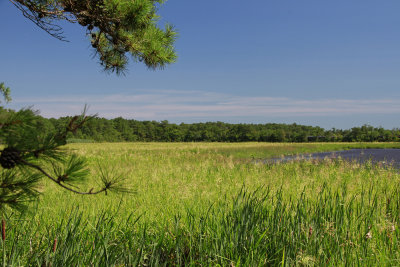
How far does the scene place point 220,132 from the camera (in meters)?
65.4

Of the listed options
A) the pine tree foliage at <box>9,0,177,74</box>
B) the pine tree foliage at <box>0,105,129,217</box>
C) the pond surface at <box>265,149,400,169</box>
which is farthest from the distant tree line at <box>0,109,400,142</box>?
the pine tree foliage at <box>0,105,129,217</box>

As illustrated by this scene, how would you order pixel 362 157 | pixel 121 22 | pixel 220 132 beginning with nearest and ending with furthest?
1. pixel 121 22
2. pixel 362 157
3. pixel 220 132

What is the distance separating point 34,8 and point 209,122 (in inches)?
2916

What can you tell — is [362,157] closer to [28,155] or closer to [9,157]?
[28,155]

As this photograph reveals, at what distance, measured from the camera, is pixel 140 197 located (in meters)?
5.25

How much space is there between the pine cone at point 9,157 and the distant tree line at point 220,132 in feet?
145

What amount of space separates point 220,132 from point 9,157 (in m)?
64.3

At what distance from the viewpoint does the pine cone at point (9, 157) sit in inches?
55.2

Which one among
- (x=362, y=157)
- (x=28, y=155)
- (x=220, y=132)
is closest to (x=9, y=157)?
(x=28, y=155)

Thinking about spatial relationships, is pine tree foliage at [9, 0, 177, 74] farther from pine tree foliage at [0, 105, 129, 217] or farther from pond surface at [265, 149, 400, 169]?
pond surface at [265, 149, 400, 169]

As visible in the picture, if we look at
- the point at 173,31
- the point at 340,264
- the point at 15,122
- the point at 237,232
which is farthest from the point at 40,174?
the point at 173,31

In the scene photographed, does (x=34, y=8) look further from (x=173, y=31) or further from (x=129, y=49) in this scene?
(x=173, y=31)

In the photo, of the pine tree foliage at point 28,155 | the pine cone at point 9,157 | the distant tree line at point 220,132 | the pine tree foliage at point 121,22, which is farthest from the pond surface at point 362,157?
the distant tree line at point 220,132

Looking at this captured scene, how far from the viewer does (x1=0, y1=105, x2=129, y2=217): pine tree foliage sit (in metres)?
1.43
